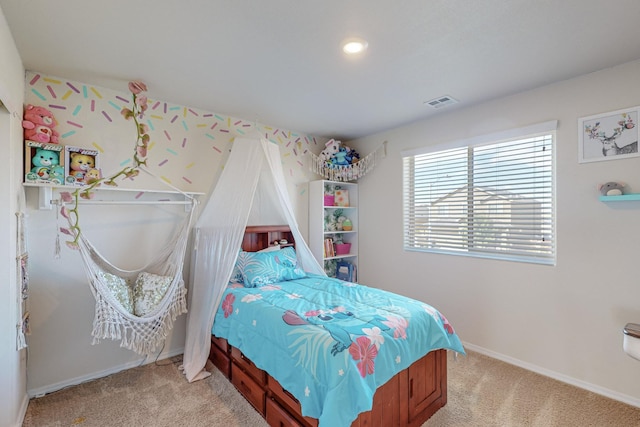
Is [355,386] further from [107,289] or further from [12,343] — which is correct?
[12,343]

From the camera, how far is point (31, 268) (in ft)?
7.51

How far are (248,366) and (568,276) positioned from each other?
105 inches

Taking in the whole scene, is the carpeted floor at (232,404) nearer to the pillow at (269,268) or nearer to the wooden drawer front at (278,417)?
the wooden drawer front at (278,417)

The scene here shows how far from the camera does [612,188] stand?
221 centimetres

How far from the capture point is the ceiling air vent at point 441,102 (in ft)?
9.12

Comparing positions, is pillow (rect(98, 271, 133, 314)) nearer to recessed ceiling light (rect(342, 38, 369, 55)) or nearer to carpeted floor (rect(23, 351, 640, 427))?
carpeted floor (rect(23, 351, 640, 427))

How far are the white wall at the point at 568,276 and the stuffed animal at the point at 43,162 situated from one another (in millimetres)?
3498

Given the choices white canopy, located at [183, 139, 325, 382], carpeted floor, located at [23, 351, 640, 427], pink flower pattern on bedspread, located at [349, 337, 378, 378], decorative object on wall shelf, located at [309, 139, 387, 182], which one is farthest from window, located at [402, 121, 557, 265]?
pink flower pattern on bedspread, located at [349, 337, 378, 378]

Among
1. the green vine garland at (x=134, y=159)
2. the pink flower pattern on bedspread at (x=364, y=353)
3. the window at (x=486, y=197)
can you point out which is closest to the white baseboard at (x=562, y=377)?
the window at (x=486, y=197)

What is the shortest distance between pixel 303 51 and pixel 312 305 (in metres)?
1.79

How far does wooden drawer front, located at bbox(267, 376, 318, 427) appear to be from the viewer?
1714 millimetres

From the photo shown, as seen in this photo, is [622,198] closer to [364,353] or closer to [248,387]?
[364,353]

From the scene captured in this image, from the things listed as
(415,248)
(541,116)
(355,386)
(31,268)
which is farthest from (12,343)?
(541,116)

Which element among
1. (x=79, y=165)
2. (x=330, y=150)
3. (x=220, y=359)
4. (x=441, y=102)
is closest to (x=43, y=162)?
(x=79, y=165)
